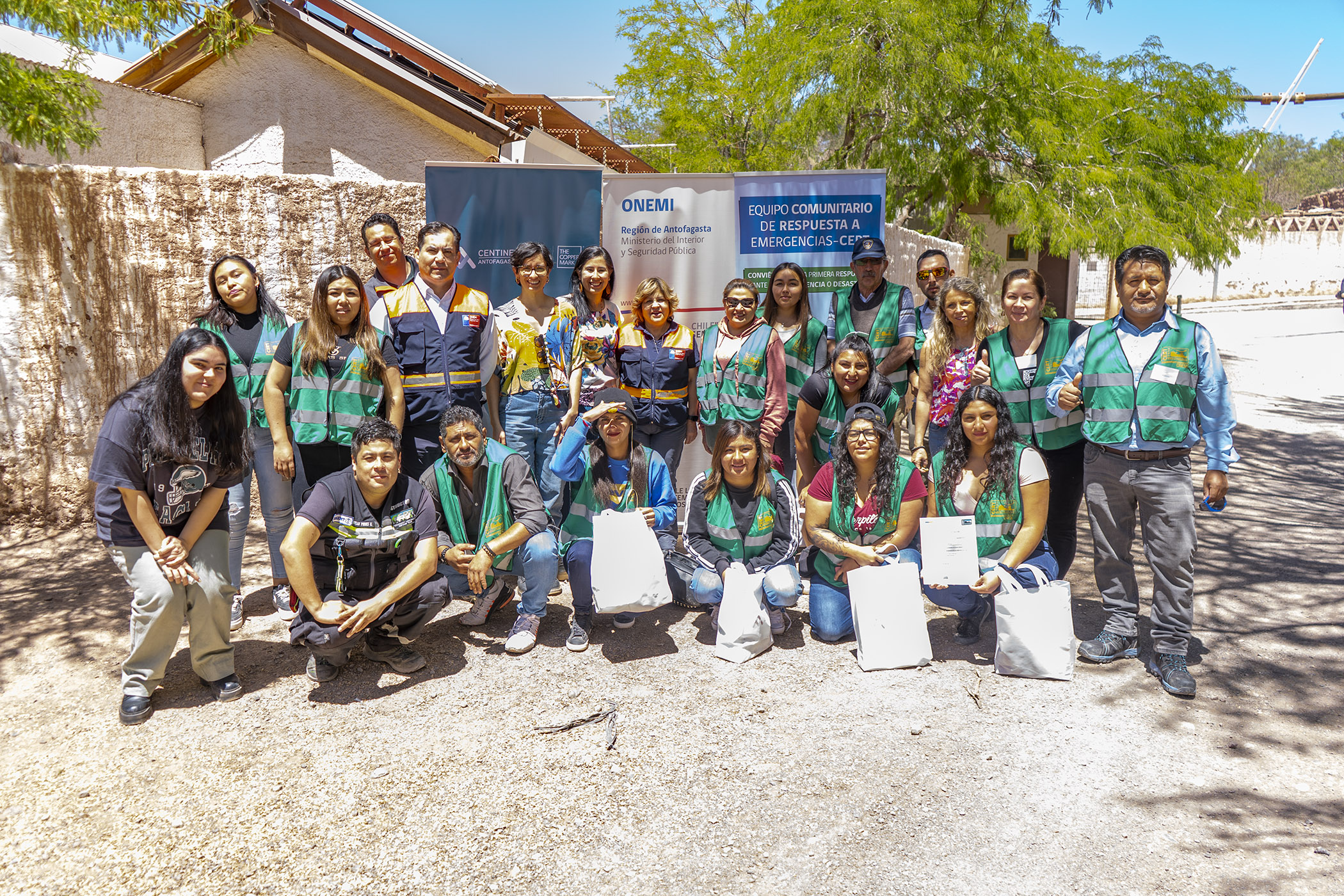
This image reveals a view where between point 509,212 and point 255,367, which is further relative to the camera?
point 509,212

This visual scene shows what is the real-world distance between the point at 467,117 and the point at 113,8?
417cm

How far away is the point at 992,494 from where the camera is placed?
414 centimetres

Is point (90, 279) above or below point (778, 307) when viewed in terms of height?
above

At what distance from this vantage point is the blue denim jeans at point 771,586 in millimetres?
4270

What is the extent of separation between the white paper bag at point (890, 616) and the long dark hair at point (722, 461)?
66 cm

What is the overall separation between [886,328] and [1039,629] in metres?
1.98

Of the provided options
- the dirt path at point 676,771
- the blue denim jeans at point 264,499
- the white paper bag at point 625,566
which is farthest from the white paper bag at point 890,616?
the blue denim jeans at point 264,499

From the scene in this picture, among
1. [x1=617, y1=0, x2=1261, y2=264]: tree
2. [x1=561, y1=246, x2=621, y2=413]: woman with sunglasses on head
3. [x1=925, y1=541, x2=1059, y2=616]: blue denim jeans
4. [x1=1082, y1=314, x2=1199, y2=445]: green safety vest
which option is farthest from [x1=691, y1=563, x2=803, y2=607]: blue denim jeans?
[x1=617, y1=0, x2=1261, y2=264]: tree

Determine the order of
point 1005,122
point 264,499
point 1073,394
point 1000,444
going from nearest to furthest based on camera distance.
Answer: point 1073,394
point 1000,444
point 264,499
point 1005,122

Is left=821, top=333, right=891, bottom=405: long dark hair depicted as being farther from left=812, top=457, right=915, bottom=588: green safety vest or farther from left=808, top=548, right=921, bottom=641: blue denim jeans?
left=808, top=548, right=921, bottom=641: blue denim jeans

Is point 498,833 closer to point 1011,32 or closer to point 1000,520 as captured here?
point 1000,520

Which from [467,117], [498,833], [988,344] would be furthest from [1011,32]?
[498,833]

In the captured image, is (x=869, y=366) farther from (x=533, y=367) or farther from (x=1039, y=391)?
(x=533, y=367)

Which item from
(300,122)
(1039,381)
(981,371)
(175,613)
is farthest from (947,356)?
(300,122)
